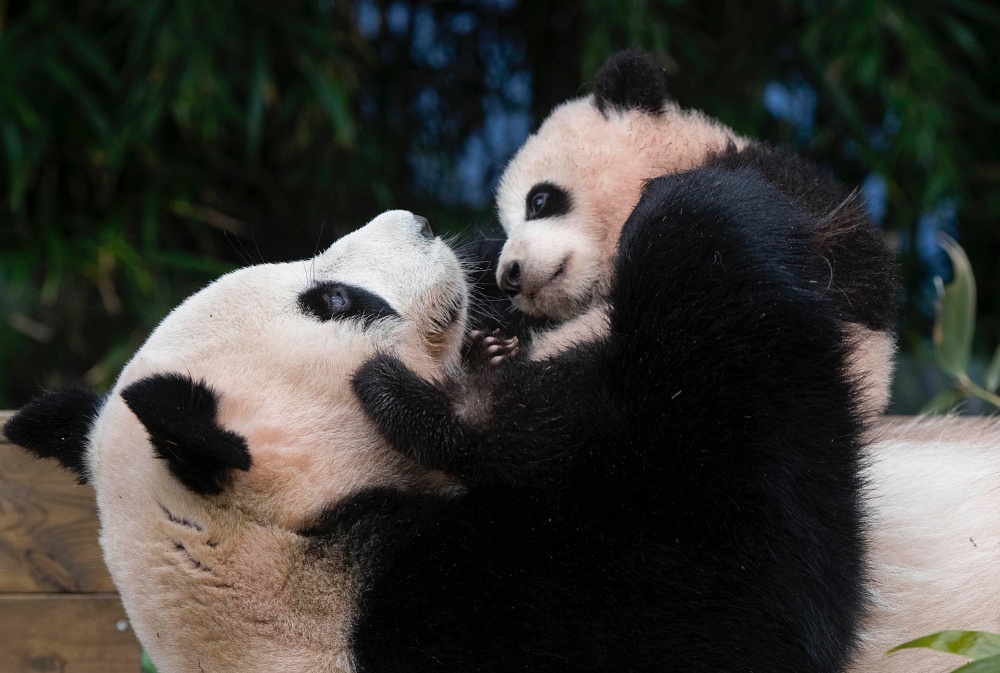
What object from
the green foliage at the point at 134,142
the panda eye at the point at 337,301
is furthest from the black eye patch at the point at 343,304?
the green foliage at the point at 134,142

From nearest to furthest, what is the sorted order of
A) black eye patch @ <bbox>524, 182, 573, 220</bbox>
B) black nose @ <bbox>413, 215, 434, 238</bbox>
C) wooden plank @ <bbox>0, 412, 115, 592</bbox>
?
1. black nose @ <bbox>413, 215, 434, 238</bbox>
2. wooden plank @ <bbox>0, 412, 115, 592</bbox>
3. black eye patch @ <bbox>524, 182, 573, 220</bbox>

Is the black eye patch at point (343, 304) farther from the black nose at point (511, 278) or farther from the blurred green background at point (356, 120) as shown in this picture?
the blurred green background at point (356, 120)

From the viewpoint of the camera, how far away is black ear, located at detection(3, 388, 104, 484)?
132cm

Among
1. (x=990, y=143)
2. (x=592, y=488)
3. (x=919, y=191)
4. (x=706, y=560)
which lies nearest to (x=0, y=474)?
(x=592, y=488)

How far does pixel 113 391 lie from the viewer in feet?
4.29

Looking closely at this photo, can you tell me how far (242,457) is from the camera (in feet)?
3.55

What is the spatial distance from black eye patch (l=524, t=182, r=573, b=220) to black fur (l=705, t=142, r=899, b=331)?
13.7 inches

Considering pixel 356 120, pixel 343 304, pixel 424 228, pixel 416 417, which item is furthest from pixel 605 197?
pixel 356 120

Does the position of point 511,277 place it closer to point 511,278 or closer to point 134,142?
point 511,278

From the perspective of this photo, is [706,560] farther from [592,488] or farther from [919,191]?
[919,191]

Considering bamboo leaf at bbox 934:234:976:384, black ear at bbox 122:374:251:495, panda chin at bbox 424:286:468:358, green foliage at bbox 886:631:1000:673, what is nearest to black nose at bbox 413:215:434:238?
panda chin at bbox 424:286:468:358

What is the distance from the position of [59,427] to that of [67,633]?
1.60 feet

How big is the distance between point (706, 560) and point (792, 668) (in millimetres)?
154

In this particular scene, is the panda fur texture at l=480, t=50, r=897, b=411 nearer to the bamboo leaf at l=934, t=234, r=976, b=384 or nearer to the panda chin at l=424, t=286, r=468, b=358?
the panda chin at l=424, t=286, r=468, b=358
